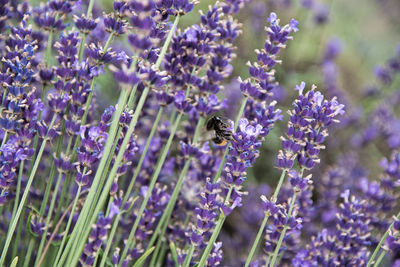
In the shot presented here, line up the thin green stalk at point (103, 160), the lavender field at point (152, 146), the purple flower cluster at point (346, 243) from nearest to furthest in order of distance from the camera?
the thin green stalk at point (103, 160)
the lavender field at point (152, 146)
the purple flower cluster at point (346, 243)

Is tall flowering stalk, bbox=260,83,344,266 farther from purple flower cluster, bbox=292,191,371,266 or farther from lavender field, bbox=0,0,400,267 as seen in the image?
purple flower cluster, bbox=292,191,371,266

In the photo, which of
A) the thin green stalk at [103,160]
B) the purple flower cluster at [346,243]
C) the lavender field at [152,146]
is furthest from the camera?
the purple flower cluster at [346,243]

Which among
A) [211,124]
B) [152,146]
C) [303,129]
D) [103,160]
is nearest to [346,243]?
[303,129]

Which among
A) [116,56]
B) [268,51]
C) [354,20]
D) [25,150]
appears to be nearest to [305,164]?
[268,51]

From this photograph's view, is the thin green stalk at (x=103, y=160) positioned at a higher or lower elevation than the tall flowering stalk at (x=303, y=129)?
lower

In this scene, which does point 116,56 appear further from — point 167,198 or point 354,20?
point 354,20

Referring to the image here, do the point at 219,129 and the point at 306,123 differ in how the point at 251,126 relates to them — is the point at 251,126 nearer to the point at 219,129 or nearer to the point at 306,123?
the point at 306,123

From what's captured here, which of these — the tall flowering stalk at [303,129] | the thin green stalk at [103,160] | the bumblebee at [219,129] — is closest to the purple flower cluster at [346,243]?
the tall flowering stalk at [303,129]

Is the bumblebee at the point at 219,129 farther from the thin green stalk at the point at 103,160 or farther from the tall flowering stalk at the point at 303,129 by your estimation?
the thin green stalk at the point at 103,160

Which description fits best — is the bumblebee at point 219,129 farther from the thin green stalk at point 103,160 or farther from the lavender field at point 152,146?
the thin green stalk at point 103,160

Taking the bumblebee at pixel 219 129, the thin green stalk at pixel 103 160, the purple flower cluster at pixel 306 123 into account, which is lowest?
the thin green stalk at pixel 103 160

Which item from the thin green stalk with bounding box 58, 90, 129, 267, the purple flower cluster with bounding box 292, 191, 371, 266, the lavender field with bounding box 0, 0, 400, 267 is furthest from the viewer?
the purple flower cluster with bounding box 292, 191, 371, 266

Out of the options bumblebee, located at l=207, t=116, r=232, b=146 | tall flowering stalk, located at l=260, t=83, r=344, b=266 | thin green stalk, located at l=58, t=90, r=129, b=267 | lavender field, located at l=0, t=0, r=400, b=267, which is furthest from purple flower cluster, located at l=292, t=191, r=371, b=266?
thin green stalk, located at l=58, t=90, r=129, b=267

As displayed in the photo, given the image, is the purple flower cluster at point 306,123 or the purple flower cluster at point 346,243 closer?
the purple flower cluster at point 306,123
